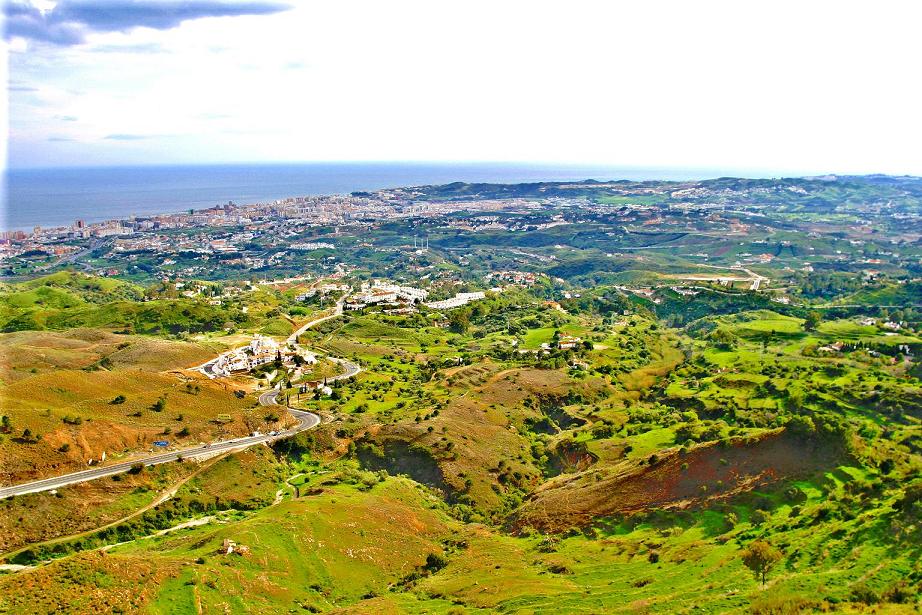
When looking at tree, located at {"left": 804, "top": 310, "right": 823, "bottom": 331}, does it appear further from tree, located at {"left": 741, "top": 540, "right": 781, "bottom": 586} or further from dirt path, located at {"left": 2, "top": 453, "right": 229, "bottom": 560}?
dirt path, located at {"left": 2, "top": 453, "right": 229, "bottom": 560}

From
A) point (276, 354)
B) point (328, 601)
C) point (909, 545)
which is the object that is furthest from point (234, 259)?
point (909, 545)

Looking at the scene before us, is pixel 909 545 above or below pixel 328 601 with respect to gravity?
above

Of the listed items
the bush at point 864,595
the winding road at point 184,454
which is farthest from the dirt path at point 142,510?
the bush at point 864,595

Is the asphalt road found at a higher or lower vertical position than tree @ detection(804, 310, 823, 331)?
lower

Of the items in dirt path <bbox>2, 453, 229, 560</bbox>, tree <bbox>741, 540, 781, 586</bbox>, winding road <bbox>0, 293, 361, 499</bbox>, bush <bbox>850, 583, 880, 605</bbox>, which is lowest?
dirt path <bbox>2, 453, 229, 560</bbox>

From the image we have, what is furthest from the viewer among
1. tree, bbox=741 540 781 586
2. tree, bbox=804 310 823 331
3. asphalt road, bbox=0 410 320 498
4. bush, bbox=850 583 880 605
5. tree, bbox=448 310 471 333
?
tree, bbox=448 310 471 333

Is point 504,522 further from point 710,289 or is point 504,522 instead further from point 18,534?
point 710,289

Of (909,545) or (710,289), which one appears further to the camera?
(710,289)

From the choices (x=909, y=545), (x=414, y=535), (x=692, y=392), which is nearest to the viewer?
(x=909, y=545)

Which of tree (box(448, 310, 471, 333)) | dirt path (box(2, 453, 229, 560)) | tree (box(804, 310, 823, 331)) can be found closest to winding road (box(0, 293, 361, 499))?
dirt path (box(2, 453, 229, 560))
